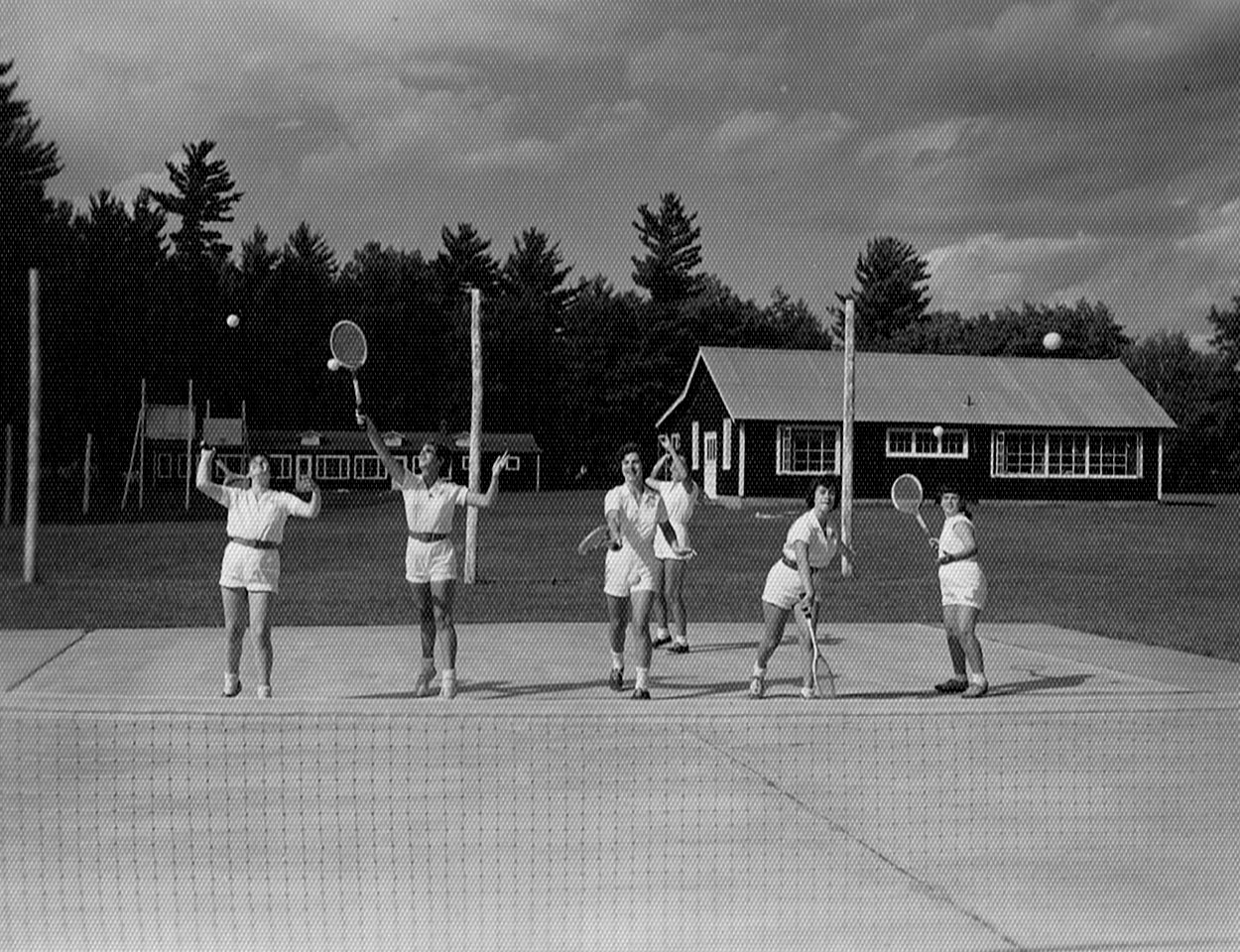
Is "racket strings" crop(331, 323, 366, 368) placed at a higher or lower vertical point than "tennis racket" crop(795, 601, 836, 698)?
higher

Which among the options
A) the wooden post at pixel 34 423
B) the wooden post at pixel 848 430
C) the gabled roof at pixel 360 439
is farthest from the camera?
the gabled roof at pixel 360 439

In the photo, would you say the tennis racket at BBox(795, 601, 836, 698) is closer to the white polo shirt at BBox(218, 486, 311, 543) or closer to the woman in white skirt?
the woman in white skirt

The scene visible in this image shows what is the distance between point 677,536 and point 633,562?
238 cm

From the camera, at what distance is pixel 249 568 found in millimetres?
11445

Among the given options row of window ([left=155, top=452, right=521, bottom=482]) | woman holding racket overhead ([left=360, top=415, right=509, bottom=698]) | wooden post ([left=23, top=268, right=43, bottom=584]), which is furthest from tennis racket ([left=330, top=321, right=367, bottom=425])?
row of window ([left=155, top=452, right=521, bottom=482])

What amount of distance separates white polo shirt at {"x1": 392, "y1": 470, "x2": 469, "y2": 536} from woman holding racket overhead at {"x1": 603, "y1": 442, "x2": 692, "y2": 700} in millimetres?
1190

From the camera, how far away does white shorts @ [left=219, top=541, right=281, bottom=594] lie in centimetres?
1145

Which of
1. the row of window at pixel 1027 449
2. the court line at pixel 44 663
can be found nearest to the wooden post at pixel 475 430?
the court line at pixel 44 663

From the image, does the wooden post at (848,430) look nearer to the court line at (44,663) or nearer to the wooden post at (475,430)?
the wooden post at (475,430)

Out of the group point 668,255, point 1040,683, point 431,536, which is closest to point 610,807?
point 431,536

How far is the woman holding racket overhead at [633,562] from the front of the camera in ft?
39.3

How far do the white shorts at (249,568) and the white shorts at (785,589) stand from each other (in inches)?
145

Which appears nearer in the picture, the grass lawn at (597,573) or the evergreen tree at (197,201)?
the grass lawn at (597,573)

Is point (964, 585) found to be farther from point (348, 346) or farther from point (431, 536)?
point (348, 346)
